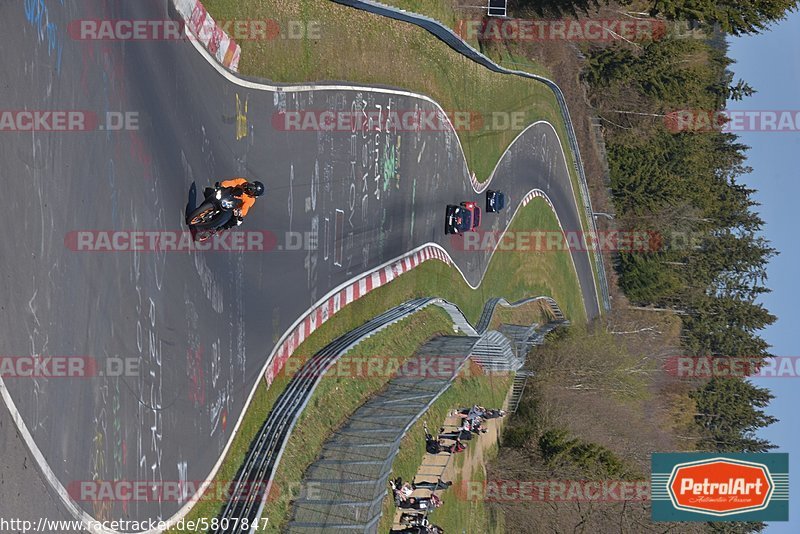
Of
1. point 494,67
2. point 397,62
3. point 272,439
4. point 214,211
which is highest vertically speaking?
point 494,67

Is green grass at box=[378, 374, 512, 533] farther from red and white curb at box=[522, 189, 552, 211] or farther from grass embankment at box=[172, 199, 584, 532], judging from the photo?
red and white curb at box=[522, 189, 552, 211]

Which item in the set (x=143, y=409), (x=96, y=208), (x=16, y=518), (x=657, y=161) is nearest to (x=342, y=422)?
(x=143, y=409)

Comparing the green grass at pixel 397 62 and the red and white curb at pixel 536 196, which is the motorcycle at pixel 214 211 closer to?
the green grass at pixel 397 62

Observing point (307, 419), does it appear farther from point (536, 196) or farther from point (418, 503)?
point (536, 196)

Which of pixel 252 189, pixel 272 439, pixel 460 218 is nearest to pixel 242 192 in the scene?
pixel 252 189

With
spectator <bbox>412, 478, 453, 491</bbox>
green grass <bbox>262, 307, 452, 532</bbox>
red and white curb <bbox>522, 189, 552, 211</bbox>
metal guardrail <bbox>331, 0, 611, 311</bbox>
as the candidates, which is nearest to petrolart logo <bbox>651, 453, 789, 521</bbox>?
spectator <bbox>412, 478, 453, 491</bbox>

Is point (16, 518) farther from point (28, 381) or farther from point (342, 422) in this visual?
point (342, 422)

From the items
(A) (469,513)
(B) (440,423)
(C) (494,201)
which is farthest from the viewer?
(C) (494,201)
